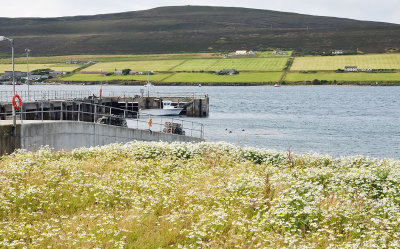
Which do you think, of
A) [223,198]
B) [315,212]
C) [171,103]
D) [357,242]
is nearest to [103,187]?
[223,198]

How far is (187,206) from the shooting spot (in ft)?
49.3

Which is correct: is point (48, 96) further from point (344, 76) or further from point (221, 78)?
point (344, 76)

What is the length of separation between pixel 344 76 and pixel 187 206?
610ft

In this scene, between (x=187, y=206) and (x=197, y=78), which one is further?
(x=197, y=78)

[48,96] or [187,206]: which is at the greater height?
[48,96]

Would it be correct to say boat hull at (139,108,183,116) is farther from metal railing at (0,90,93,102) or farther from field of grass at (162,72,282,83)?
field of grass at (162,72,282,83)

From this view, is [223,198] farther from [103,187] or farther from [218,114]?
[218,114]

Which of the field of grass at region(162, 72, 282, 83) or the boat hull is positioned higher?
the field of grass at region(162, 72, 282, 83)

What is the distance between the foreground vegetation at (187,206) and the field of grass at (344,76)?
16683 cm

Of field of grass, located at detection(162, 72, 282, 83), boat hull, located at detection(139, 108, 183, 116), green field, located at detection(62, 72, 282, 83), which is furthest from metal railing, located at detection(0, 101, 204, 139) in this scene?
green field, located at detection(62, 72, 282, 83)

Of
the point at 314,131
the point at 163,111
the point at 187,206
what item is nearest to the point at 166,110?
the point at 163,111

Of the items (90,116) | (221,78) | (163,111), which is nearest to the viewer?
(90,116)

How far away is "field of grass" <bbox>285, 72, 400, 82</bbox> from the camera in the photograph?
181875 millimetres

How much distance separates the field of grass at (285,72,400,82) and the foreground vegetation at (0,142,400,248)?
547 feet
